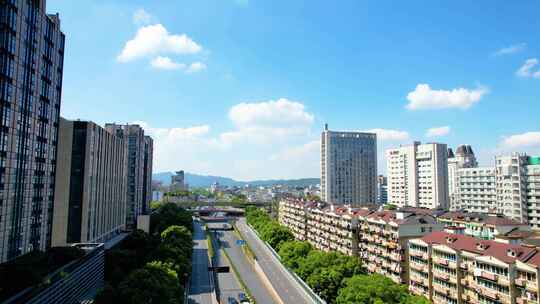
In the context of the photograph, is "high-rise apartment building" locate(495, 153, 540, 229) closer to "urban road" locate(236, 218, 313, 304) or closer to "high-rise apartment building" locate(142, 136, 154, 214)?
"urban road" locate(236, 218, 313, 304)

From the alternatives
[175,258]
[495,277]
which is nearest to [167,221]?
[175,258]

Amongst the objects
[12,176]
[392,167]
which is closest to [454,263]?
[12,176]

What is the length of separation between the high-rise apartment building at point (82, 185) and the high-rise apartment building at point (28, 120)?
349 inches

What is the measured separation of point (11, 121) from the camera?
5362cm

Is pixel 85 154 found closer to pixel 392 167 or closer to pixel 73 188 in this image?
pixel 73 188

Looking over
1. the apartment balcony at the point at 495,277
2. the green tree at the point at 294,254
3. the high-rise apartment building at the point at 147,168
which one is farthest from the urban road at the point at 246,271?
the high-rise apartment building at the point at 147,168

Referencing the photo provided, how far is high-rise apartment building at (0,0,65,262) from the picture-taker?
171 feet

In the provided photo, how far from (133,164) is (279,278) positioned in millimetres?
85380

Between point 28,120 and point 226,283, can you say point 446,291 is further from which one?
point 28,120

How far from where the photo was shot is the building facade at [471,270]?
45781mm

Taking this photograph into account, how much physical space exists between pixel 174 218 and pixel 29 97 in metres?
81.9

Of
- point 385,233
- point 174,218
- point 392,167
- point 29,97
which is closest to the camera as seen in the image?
point 29,97

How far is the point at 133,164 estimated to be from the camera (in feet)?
470

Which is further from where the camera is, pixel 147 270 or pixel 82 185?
pixel 82 185
